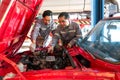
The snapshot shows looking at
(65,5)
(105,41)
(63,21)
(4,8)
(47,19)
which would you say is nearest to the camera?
(4,8)

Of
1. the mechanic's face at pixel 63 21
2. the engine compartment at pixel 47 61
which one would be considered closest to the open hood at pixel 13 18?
the engine compartment at pixel 47 61

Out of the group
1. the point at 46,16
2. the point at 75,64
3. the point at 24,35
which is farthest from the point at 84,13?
the point at 75,64

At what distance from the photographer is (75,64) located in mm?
3629

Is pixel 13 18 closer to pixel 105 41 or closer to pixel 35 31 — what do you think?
pixel 105 41

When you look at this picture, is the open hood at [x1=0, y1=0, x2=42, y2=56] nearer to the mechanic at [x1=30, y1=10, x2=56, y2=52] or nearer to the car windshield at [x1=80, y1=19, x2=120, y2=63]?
the car windshield at [x1=80, y1=19, x2=120, y2=63]

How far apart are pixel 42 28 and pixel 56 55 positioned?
164cm

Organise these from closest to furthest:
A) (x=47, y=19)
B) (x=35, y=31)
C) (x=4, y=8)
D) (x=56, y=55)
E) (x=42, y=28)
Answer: (x=4, y=8) → (x=56, y=55) → (x=47, y=19) → (x=35, y=31) → (x=42, y=28)

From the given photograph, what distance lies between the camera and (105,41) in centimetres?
399

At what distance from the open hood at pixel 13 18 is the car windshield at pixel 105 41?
897 mm

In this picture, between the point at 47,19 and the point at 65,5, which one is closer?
the point at 47,19

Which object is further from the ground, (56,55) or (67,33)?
(67,33)

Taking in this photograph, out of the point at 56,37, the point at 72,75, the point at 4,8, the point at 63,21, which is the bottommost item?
the point at 72,75

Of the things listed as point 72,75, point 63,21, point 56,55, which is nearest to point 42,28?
point 63,21

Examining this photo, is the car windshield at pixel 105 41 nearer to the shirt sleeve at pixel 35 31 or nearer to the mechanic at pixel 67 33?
the mechanic at pixel 67 33
